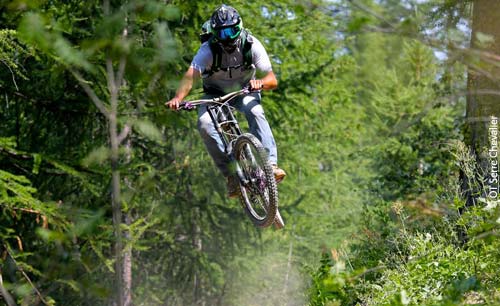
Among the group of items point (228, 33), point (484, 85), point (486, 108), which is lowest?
point (486, 108)

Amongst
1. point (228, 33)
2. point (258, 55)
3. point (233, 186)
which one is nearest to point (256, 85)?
point (258, 55)

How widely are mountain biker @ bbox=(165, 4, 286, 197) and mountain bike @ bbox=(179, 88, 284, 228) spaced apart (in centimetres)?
9

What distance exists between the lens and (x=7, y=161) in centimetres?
1100

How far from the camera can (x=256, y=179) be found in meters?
7.79

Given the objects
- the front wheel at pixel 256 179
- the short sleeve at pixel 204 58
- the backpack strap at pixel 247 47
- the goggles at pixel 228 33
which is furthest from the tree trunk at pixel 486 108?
the short sleeve at pixel 204 58

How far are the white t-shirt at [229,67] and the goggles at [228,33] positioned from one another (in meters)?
0.22

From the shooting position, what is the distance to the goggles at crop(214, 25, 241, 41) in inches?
286

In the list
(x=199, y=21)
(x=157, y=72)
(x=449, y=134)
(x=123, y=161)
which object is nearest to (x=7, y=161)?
(x=123, y=161)

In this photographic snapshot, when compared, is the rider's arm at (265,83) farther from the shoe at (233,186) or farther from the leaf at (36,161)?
the leaf at (36,161)

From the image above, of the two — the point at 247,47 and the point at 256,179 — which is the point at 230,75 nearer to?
the point at 247,47

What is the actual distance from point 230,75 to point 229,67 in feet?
0.43

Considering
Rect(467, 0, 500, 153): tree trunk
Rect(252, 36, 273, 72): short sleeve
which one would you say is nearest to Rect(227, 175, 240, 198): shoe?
Rect(252, 36, 273, 72): short sleeve

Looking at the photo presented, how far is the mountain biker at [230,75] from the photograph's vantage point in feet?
23.8

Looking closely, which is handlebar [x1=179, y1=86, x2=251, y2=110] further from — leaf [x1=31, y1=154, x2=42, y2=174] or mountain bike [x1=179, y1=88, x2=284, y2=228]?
leaf [x1=31, y1=154, x2=42, y2=174]
